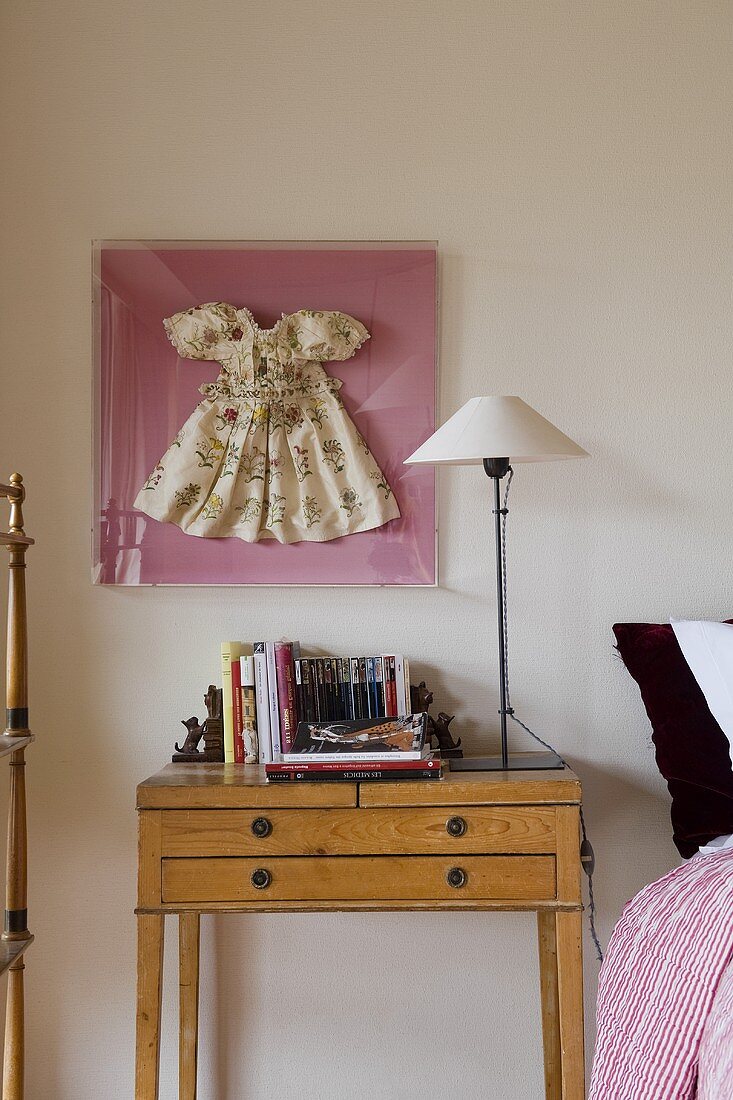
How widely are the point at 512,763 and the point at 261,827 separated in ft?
1.64

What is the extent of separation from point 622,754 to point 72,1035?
52.3 inches

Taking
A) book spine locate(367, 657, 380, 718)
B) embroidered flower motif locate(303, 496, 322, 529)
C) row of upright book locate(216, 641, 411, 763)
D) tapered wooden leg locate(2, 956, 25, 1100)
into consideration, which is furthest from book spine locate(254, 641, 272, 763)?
tapered wooden leg locate(2, 956, 25, 1100)

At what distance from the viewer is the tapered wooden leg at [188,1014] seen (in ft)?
6.53

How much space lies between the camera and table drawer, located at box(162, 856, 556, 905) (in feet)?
5.60

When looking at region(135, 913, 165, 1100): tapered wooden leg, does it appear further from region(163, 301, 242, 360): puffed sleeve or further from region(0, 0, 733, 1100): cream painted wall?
region(163, 301, 242, 360): puffed sleeve

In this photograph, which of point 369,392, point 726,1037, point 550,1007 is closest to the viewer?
point 726,1037

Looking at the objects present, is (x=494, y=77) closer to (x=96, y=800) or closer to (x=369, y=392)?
(x=369, y=392)

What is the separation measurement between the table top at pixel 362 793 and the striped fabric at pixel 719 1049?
47 cm

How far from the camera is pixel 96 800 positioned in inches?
83.6

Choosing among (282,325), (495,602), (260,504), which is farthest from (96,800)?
(282,325)

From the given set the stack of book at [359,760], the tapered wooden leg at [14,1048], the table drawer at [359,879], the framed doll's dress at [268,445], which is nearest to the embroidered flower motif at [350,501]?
the framed doll's dress at [268,445]

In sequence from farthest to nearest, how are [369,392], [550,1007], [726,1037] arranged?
[369,392], [550,1007], [726,1037]

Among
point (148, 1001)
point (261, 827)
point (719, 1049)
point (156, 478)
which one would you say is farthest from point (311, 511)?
point (719, 1049)

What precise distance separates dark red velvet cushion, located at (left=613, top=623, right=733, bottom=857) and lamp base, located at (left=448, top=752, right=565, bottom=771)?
227 millimetres
